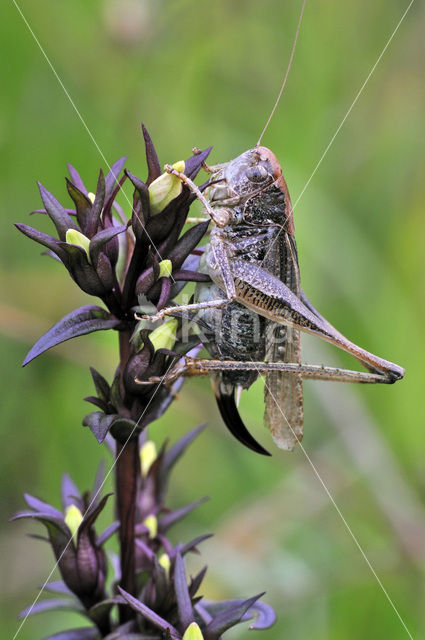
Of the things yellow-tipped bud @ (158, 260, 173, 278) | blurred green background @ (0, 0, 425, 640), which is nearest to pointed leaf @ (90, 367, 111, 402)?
yellow-tipped bud @ (158, 260, 173, 278)

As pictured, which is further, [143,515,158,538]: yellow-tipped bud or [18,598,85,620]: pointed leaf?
[143,515,158,538]: yellow-tipped bud

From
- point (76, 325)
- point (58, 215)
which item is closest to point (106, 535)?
point (76, 325)

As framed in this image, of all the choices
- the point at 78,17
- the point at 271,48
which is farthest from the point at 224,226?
the point at 271,48

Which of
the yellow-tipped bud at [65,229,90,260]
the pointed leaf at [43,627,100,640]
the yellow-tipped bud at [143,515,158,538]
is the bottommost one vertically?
the pointed leaf at [43,627,100,640]

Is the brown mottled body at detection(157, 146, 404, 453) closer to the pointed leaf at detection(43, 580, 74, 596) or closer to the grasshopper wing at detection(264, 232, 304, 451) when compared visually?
the grasshopper wing at detection(264, 232, 304, 451)

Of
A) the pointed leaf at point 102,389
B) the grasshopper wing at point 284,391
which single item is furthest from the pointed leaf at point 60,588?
the grasshopper wing at point 284,391

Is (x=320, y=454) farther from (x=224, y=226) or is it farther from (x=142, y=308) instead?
(x=142, y=308)
